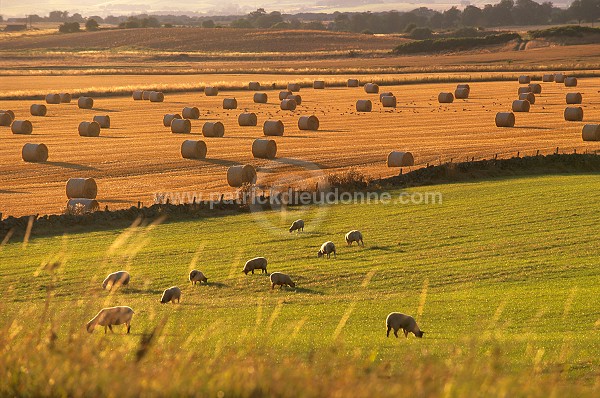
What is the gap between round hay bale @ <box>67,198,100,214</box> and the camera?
97.3 feet

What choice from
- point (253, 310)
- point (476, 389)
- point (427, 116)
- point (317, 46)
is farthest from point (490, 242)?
point (317, 46)

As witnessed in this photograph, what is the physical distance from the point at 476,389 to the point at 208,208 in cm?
2628

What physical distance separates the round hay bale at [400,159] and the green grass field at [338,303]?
3.83 meters

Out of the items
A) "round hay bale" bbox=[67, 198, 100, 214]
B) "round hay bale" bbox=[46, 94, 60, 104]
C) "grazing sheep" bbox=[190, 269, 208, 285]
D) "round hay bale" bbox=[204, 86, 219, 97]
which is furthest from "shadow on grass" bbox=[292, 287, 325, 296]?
"round hay bale" bbox=[204, 86, 219, 97]

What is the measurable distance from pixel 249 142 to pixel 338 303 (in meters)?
29.2

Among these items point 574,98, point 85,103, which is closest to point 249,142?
point 85,103

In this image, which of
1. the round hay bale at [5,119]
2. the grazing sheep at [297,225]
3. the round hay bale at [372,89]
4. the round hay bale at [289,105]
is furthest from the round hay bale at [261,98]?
the grazing sheep at [297,225]

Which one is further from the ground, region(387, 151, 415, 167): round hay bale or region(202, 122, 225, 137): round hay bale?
region(387, 151, 415, 167): round hay bale

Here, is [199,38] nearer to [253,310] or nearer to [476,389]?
[253,310]

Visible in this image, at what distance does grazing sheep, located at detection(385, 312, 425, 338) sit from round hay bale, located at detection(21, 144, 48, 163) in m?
29.0

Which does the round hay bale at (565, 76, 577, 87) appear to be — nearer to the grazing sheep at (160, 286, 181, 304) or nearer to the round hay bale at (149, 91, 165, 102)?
the round hay bale at (149, 91, 165, 102)

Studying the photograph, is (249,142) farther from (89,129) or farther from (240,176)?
(240,176)

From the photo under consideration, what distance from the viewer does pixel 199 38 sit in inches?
7151

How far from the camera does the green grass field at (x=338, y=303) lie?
595cm
